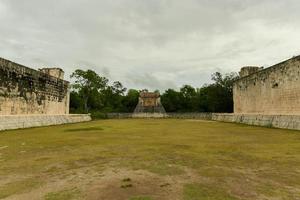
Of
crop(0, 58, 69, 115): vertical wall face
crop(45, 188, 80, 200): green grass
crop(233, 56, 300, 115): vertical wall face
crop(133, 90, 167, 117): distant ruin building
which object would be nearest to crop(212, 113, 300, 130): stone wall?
crop(233, 56, 300, 115): vertical wall face

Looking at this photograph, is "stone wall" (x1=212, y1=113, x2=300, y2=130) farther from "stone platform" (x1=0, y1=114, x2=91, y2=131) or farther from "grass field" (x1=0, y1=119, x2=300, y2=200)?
"stone platform" (x1=0, y1=114, x2=91, y2=131)

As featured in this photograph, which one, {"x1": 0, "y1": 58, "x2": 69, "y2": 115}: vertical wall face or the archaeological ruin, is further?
{"x1": 0, "y1": 58, "x2": 69, "y2": 115}: vertical wall face

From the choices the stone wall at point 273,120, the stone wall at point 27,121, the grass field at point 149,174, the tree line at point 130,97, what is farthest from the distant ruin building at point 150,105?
the grass field at point 149,174

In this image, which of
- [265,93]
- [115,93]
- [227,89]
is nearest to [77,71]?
[115,93]

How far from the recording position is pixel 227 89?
39531mm

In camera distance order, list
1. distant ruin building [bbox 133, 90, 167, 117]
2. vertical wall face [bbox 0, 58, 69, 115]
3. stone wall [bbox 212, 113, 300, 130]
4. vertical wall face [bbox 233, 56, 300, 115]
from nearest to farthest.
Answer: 1. stone wall [bbox 212, 113, 300, 130]
2. vertical wall face [bbox 0, 58, 69, 115]
3. vertical wall face [bbox 233, 56, 300, 115]
4. distant ruin building [bbox 133, 90, 167, 117]

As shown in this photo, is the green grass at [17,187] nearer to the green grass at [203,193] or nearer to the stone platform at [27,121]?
the green grass at [203,193]

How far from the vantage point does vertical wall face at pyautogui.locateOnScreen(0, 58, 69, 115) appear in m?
13.9

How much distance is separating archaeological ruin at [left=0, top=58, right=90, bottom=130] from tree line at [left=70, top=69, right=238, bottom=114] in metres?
15.0

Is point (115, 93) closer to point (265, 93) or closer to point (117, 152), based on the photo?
point (265, 93)

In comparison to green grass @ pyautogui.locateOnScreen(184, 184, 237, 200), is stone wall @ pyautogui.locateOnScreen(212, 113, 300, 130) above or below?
above

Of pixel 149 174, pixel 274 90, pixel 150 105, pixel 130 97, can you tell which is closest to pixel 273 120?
pixel 274 90

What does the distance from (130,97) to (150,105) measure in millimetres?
15519

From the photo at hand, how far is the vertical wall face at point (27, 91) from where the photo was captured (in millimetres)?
13883
